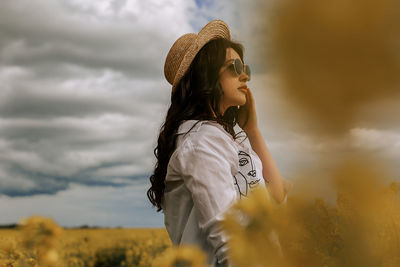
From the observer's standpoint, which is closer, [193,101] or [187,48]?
[193,101]

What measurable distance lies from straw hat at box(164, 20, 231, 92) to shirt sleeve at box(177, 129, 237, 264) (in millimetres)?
553

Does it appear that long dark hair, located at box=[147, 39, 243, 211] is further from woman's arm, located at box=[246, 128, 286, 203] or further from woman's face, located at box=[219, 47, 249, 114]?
woman's arm, located at box=[246, 128, 286, 203]

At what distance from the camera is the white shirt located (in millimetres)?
1287

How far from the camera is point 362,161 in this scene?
61cm

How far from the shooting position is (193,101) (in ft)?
5.99

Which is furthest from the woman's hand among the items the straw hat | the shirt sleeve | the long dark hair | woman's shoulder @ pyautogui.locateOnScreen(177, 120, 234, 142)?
the shirt sleeve

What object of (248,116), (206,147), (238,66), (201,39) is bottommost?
(206,147)

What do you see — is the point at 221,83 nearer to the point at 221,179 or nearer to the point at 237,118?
the point at 237,118

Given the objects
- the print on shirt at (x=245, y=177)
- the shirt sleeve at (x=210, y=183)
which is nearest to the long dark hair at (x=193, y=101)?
the print on shirt at (x=245, y=177)

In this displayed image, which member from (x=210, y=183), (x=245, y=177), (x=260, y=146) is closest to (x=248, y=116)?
(x=260, y=146)

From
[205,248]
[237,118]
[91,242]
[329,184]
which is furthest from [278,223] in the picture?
[91,242]

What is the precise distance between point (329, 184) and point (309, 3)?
0.26 meters

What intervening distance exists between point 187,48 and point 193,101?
1.28ft

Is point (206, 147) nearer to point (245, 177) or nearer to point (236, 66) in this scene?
point (245, 177)
